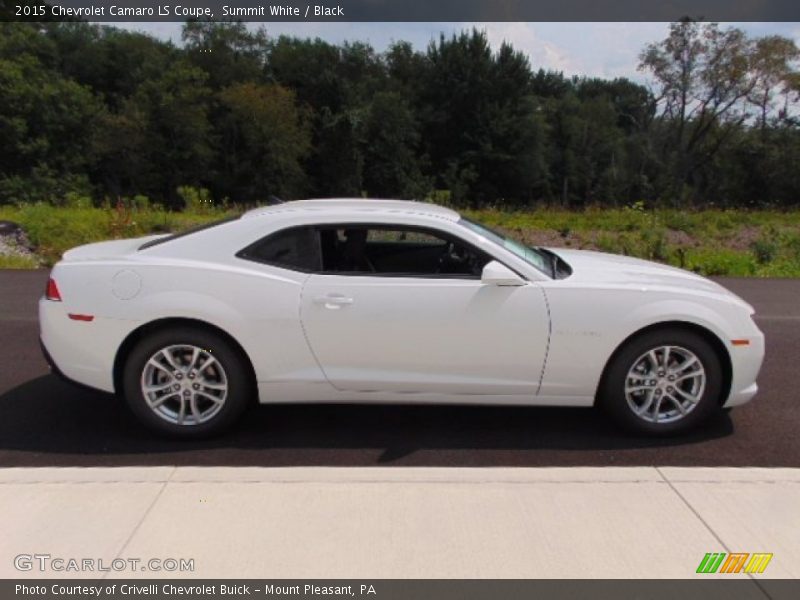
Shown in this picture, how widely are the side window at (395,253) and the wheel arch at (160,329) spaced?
0.71 metres

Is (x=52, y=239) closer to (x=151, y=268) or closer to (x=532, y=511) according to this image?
(x=151, y=268)

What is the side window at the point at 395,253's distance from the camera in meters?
4.26

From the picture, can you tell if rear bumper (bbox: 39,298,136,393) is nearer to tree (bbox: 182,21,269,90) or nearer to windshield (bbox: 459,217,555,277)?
windshield (bbox: 459,217,555,277)

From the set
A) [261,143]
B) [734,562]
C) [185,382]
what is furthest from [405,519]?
[261,143]

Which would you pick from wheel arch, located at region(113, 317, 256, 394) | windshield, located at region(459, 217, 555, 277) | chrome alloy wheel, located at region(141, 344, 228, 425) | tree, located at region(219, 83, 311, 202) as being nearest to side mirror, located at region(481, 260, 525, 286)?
windshield, located at region(459, 217, 555, 277)

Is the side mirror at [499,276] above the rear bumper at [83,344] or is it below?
above

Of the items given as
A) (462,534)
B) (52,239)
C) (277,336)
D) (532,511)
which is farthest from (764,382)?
(52,239)

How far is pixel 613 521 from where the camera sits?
3182 millimetres

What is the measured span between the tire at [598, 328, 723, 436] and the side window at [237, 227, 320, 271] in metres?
1.93

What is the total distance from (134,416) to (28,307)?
426 centimetres

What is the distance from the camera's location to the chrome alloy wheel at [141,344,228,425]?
4.12 metres

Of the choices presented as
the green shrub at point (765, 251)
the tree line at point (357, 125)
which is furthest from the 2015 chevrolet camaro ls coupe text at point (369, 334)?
the tree line at point (357, 125)

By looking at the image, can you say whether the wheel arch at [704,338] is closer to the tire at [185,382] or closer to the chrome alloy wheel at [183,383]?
the tire at [185,382]

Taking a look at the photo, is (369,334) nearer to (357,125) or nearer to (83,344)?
(83,344)
